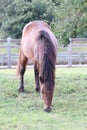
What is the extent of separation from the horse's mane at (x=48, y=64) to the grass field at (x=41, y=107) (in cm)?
54

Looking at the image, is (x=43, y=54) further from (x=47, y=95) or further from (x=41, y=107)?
(x=41, y=107)

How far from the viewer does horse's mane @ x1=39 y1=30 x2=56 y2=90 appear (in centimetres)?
649

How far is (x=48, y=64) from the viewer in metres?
6.62

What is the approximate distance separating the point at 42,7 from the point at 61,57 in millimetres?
4118

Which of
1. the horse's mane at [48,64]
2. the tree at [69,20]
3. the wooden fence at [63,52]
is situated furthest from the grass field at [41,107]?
the wooden fence at [63,52]

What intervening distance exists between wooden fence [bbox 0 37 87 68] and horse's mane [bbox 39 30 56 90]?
33.8ft

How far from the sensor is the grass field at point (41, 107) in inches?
220

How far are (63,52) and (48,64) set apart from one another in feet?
36.7

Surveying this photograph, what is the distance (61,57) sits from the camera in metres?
17.8

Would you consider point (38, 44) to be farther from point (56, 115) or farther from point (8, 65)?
point (8, 65)

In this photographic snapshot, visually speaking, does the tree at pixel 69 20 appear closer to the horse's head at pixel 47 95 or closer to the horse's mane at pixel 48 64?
the horse's mane at pixel 48 64

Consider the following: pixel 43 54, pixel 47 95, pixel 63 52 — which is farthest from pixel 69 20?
pixel 63 52

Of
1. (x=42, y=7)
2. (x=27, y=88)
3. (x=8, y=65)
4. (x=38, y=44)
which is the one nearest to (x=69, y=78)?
(x=27, y=88)

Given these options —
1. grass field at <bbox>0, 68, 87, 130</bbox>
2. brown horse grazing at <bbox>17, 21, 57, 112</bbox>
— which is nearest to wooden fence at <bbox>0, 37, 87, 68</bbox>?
grass field at <bbox>0, 68, 87, 130</bbox>
